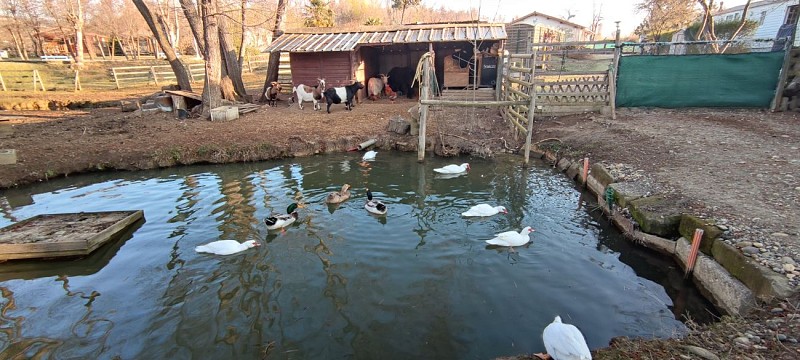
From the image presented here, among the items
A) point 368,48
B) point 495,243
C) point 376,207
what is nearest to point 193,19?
point 368,48

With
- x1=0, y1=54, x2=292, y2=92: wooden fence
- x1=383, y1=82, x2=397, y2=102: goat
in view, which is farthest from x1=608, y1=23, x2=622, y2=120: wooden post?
x1=0, y1=54, x2=292, y2=92: wooden fence

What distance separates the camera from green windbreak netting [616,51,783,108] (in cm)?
1205

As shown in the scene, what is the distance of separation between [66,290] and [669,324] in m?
7.85

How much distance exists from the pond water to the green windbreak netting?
7094mm

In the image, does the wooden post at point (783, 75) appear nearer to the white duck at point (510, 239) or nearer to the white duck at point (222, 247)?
the white duck at point (510, 239)

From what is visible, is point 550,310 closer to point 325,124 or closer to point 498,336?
point 498,336

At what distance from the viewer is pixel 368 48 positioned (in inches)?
762

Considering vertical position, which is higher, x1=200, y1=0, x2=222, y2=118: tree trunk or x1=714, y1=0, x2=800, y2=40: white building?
x1=714, y1=0, x2=800, y2=40: white building

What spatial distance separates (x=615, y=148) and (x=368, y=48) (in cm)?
1331

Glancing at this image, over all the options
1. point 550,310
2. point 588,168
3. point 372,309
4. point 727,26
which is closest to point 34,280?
point 372,309

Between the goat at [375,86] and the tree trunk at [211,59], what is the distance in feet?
21.9

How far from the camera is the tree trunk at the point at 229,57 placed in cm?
1702

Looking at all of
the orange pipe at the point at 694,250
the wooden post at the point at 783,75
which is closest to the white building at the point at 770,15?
the wooden post at the point at 783,75

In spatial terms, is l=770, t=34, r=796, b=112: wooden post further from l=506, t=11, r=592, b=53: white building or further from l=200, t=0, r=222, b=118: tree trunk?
l=200, t=0, r=222, b=118: tree trunk
